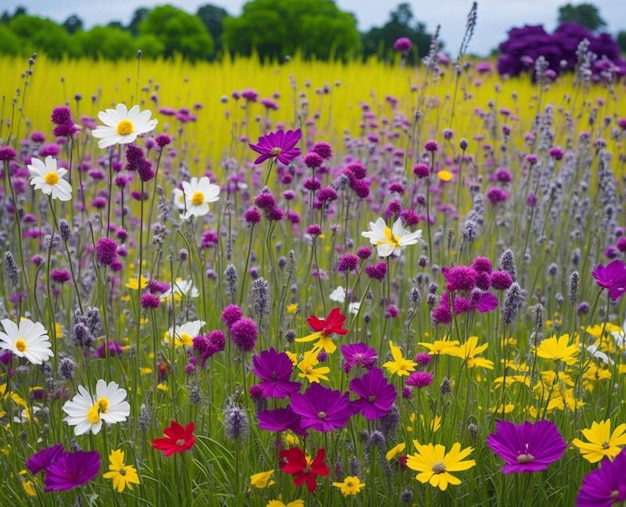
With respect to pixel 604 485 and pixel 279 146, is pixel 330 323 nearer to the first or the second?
pixel 279 146

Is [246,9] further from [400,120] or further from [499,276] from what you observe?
[499,276]

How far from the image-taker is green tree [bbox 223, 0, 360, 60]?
18703 millimetres

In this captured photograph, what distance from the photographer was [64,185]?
2.03m

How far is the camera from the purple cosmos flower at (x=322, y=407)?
1508 mm

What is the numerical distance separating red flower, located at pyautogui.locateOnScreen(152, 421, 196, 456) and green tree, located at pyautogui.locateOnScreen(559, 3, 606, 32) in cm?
2358

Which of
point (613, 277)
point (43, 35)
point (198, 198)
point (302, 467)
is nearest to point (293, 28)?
point (43, 35)

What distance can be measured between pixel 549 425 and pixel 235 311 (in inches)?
27.3

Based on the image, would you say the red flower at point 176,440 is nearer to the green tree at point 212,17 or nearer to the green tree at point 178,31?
the green tree at point 178,31

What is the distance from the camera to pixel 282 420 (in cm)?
155

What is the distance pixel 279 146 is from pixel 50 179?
24.3 inches

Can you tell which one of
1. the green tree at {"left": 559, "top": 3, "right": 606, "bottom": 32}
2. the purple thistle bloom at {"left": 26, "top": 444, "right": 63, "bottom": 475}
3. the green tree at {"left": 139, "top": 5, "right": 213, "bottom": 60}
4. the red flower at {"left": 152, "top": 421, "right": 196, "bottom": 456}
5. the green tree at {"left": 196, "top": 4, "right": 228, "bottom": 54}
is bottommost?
the purple thistle bloom at {"left": 26, "top": 444, "right": 63, "bottom": 475}

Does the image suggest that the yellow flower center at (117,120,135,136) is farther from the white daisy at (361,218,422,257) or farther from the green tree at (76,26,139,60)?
the green tree at (76,26,139,60)

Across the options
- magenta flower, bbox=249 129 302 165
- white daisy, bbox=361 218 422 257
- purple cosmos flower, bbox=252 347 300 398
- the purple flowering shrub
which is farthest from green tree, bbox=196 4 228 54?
purple cosmos flower, bbox=252 347 300 398

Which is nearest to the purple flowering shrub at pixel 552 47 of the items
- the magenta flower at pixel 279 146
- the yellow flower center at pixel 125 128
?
the magenta flower at pixel 279 146
